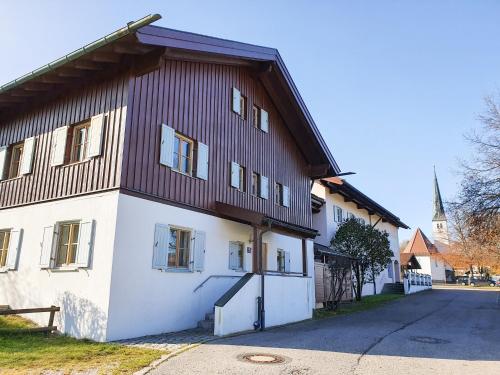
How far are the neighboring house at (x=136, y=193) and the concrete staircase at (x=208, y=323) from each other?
0.23 metres

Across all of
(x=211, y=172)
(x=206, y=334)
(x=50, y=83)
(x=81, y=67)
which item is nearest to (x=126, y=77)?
(x=81, y=67)

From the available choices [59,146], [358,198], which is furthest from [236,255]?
[358,198]

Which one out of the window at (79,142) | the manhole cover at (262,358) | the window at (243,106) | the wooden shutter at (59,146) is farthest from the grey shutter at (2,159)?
the manhole cover at (262,358)

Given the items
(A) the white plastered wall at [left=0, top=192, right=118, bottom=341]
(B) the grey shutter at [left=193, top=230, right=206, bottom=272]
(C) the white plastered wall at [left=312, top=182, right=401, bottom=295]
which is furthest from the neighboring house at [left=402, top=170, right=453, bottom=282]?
(A) the white plastered wall at [left=0, top=192, right=118, bottom=341]

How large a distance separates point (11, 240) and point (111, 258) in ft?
15.2

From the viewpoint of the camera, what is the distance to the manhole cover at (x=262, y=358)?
7.39 metres

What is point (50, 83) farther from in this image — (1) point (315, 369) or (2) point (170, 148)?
(1) point (315, 369)

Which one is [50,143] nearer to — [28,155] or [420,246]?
[28,155]

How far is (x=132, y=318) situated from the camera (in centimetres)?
963

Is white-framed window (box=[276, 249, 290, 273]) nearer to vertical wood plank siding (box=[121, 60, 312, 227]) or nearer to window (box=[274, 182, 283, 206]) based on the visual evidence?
vertical wood plank siding (box=[121, 60, 312, 227])

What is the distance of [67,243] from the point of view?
10.6 meters

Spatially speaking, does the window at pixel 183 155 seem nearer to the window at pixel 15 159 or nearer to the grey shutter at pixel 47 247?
the grey shutter at pixel 47 247

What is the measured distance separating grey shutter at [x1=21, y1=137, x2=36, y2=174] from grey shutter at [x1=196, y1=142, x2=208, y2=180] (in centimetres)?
500

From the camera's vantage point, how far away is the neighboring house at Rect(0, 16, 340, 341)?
978cm
